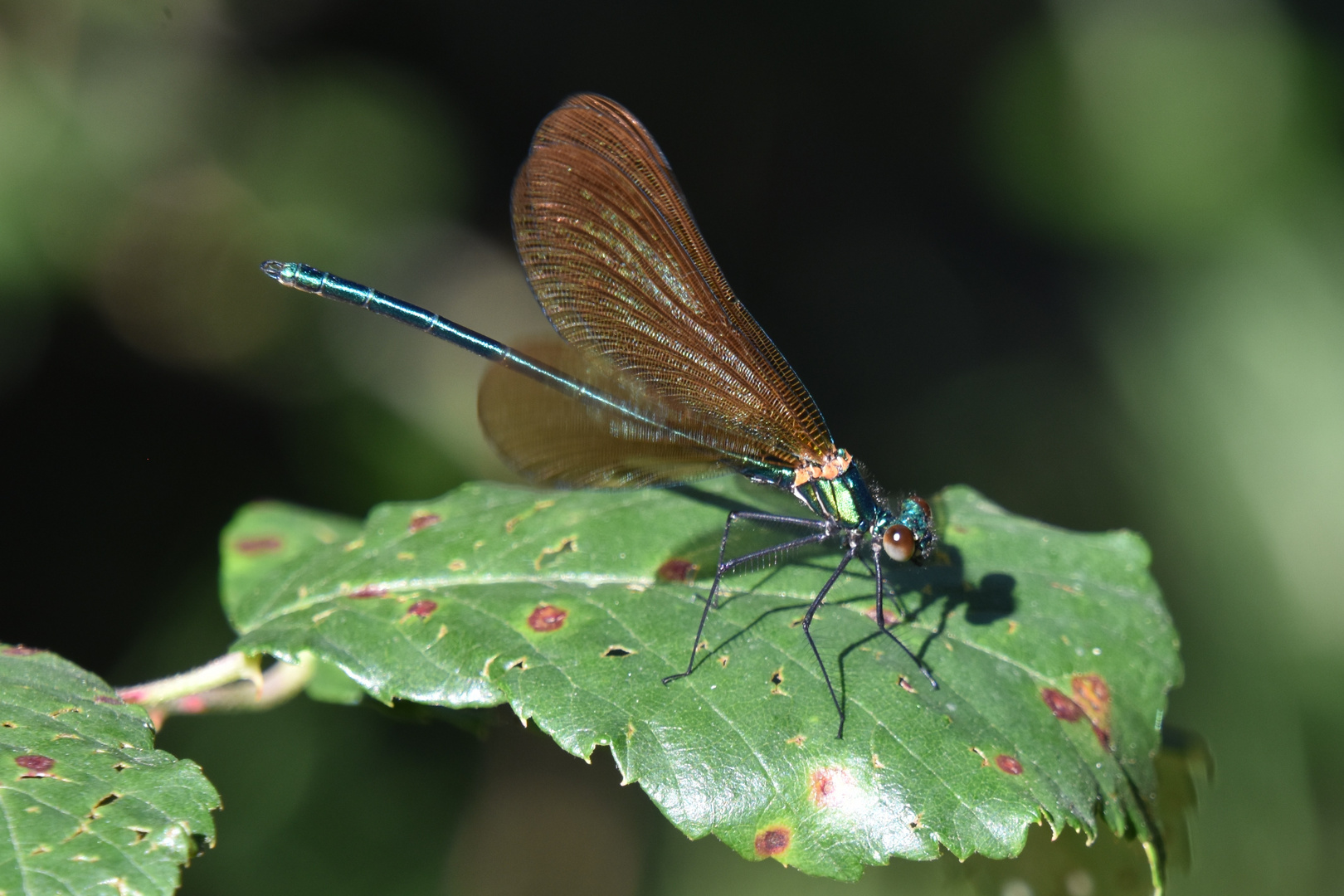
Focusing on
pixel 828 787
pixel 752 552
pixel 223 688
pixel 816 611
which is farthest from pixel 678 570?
pixel 223 688

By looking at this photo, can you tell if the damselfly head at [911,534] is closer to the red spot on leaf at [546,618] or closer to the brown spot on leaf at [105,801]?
the red spot on leaf at [546,618]

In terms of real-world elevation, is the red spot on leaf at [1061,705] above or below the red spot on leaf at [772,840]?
above

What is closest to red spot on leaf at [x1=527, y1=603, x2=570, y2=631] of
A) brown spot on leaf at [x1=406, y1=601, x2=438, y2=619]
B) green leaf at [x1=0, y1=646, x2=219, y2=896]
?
brown spot on leaf at [x1=406, y1=601, x2=438, y2=619]

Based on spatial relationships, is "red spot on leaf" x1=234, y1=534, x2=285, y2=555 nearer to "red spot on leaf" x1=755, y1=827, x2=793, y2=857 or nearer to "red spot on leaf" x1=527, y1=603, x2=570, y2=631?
"red spot on leaf" x1=527, y1=603, x2=570, y2=631

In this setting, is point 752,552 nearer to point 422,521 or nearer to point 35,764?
point 422,521

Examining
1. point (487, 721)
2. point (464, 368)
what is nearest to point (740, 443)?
point (487, 721)

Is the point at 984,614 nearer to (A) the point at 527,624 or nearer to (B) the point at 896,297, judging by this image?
(A) the point at 527,624


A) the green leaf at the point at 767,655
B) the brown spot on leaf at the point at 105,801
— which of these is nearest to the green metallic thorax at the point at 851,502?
the green leaf at the point at 767,655
